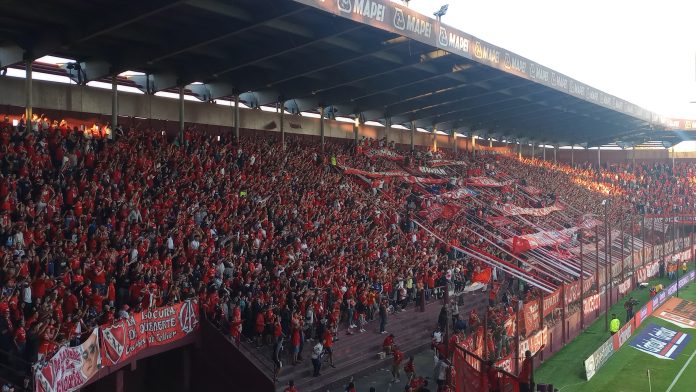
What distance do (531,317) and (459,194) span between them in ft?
53.6

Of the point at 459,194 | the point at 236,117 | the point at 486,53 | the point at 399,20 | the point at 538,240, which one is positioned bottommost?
the point at 538,240

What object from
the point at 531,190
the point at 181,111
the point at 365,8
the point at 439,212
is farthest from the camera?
the point at 531,190

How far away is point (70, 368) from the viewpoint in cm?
1259

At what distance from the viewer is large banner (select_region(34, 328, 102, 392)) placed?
460 inches

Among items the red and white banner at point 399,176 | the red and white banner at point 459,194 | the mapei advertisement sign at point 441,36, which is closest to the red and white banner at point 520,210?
the red and white banner at point 459,194

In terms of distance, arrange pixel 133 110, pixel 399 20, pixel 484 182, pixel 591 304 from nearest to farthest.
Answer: pixel 399 20
pixel 133 110
pixel 591 304
pixel 484 182

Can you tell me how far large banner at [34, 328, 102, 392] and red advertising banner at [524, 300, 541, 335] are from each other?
1171 centimetres

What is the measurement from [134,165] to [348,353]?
8.44 m

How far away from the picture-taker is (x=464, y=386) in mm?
11500

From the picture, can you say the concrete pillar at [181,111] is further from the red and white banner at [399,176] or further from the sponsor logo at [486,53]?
the sponsor logo at [486,53]

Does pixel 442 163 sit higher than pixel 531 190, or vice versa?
pixel 442 163

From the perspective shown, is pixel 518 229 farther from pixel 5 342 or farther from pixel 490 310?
pixel 5 342

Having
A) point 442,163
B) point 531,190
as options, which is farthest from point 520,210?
point 531,190

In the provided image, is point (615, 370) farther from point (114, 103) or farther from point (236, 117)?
point (114, 103)
